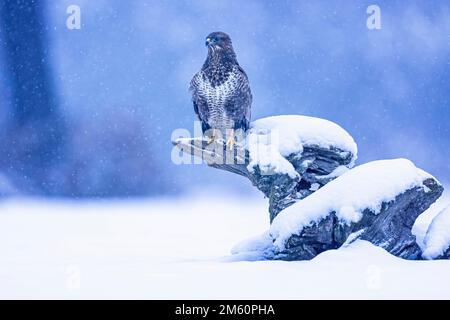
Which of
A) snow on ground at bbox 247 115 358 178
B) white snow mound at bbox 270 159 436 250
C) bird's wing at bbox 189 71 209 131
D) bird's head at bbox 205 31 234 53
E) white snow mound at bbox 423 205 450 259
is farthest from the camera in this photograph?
bird's wing at bbox 189 71 209 131

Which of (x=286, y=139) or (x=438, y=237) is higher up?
(x=286, y=139)

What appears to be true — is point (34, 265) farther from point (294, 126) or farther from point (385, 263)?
point (385, 263)

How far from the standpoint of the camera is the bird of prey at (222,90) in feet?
25.6

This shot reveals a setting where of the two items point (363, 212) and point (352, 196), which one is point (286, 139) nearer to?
point (352, 196)

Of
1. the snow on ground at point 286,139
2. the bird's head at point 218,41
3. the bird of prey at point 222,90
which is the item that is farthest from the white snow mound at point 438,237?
the bird's head at point 218,41

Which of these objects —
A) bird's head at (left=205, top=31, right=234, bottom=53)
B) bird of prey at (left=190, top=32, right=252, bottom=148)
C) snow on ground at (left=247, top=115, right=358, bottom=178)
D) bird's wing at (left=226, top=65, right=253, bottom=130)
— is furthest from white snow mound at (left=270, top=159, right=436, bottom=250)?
bird's head at (left=205, top=31, right=234, bottom=53)

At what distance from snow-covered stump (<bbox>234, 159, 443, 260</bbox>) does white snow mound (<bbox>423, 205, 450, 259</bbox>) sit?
15 centimetres

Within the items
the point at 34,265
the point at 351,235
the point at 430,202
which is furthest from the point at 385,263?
the point at 34,265

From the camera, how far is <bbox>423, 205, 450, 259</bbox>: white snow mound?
6934mm

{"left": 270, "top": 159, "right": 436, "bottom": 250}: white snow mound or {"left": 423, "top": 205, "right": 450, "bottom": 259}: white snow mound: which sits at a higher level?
{"left": 270, "top": 159, "right": 436, "bottom": 250}: white snow mound

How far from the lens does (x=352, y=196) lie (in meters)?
6.61

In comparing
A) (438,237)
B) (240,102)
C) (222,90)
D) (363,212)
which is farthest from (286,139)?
(438,237)

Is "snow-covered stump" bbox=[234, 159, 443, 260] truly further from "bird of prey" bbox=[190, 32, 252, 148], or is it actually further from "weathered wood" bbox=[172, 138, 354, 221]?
"bird of prey" bbox=[190, 32, 252, 148]

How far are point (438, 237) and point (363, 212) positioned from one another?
1125mm
